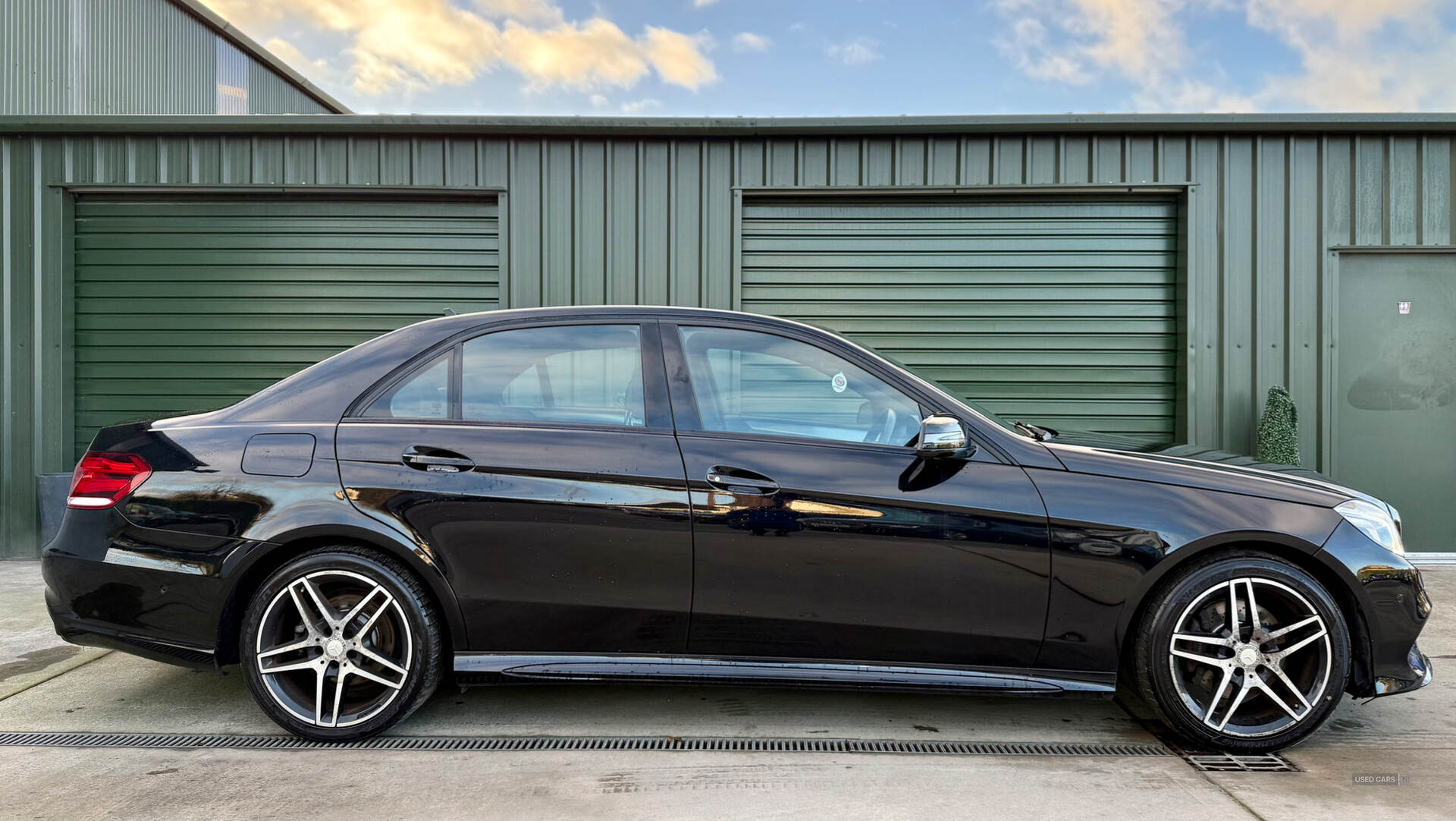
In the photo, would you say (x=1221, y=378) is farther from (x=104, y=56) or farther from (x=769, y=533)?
(x=104, y=56)

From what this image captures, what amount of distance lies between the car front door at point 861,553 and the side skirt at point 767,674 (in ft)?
0.14

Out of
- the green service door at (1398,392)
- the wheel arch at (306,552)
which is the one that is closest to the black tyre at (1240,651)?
the wheel arch at (306,552)

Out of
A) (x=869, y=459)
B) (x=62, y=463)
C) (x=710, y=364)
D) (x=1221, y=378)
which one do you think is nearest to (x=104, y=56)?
(x=62, y=463)

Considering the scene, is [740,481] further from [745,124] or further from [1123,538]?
[745,124]

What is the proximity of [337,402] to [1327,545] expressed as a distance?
3571 millimetres

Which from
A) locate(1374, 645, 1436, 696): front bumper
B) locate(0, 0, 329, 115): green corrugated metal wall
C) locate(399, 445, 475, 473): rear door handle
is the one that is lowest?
locate(1374, 645, 1436, 696): front bumper

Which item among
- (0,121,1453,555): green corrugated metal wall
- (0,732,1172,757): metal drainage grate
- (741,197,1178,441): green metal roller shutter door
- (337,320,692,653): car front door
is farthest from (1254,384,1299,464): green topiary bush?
(337,320,692,653): car front door

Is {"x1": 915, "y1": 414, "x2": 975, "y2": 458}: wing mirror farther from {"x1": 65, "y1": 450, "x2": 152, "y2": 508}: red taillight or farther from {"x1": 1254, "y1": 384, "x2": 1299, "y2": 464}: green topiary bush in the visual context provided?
{"x1": 1254, "y1": 384, "x2": 1299, "y2": 464}: green topiary bush

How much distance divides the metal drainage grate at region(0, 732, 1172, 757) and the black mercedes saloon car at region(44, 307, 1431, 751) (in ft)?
0.39

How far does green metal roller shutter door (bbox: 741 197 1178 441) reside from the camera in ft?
20.5

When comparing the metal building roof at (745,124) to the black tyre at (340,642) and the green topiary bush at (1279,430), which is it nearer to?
the green topiary bush at (1279,430)

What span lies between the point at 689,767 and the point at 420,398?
5.36ft

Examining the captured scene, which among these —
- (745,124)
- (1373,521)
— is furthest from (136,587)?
(745,124)

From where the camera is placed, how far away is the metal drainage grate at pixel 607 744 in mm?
2803
